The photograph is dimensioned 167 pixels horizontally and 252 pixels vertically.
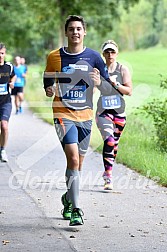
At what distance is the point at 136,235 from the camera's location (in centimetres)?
714

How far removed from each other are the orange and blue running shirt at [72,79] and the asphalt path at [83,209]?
1166mm

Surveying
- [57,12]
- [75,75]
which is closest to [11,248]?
[75,75]

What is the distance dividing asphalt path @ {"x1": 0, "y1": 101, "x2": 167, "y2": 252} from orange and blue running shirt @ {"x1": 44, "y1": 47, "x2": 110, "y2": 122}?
1.17 metres

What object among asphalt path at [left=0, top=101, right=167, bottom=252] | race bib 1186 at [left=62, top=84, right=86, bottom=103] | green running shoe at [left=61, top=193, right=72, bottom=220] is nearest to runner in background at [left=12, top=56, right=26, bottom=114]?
asphalt path at [left=0, top=101, right=167, bottom=252]

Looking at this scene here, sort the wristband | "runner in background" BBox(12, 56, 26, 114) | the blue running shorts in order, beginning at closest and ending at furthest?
1. the blue running shorts
2. the wristband
3. "runner in background" BBox(12, 56, 26, 114)

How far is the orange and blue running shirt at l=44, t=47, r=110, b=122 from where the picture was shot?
7.75 m

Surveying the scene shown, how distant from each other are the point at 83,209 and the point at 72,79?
66.3 inches

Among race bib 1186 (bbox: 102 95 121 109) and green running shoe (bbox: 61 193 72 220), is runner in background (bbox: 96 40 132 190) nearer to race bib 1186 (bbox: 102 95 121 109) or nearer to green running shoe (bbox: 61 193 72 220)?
race bib 1186 (bbox: 102 95 121 109)

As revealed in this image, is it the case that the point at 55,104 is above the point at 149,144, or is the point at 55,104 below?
above

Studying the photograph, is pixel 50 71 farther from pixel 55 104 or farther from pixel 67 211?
pixel 67 211

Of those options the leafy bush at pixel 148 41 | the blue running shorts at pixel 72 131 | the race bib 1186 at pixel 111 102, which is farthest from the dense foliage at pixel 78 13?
the blue running shorts at pixel 72 131

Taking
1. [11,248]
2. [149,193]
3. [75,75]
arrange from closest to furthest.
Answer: [11,248] < [75,75] < [149,193]

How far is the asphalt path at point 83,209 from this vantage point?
6.80m

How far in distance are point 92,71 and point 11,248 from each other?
2.15 meters
